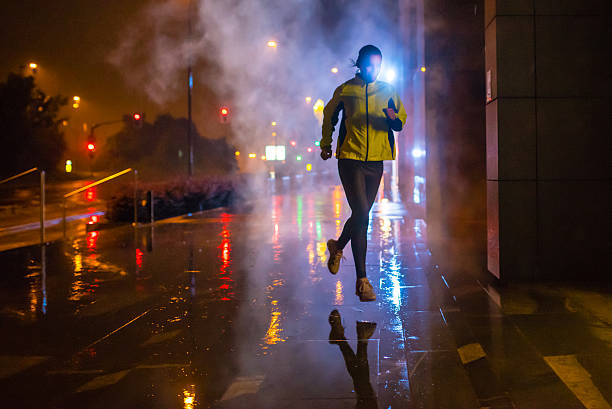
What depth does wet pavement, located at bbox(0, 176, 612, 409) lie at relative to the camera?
3561mm

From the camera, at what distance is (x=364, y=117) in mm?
5504

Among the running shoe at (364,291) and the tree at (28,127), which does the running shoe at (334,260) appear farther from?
the tree at (28,127)

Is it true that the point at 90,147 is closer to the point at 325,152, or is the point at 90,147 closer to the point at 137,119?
the point at 137,119

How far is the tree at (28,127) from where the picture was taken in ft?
156

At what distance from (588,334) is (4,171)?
161 feet

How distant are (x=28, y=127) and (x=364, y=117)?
4954 cm

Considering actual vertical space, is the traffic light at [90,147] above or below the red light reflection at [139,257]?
above

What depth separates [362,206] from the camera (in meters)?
5.59

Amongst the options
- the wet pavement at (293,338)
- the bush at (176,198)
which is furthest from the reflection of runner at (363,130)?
the bush at (176,198)

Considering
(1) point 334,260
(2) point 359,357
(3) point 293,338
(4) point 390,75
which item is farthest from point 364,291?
(4) point 390,75

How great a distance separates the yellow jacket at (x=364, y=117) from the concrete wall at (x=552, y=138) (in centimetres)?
139

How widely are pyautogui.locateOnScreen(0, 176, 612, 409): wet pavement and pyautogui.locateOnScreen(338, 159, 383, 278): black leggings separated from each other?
1.74 feet

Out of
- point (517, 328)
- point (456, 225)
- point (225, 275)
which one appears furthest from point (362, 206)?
point (456, 225)

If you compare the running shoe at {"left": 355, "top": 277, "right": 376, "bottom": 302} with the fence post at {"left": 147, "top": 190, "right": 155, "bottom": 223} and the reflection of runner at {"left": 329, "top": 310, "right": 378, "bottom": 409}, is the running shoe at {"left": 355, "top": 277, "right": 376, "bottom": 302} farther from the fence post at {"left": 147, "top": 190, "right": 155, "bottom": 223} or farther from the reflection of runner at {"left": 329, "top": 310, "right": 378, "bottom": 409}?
the fence post at {"left": 147, "top": 190, "right": 155, "bottom": 223}
